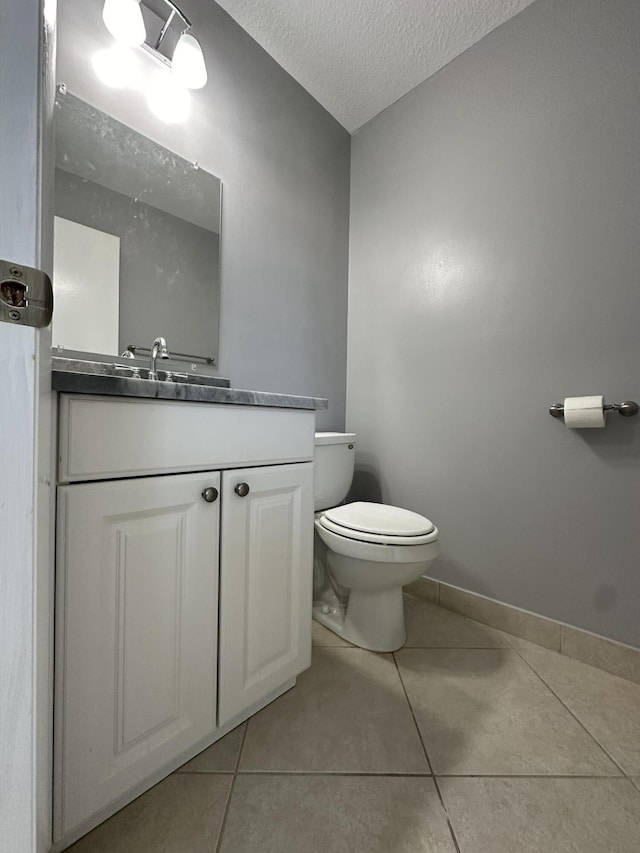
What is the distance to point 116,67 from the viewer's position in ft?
3.40

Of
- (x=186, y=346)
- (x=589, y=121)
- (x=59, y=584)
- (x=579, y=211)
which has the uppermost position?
(x=589, y=121)

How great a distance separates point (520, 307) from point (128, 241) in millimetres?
1391

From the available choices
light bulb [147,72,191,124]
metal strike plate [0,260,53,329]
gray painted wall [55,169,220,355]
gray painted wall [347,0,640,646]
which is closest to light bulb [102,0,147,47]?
light bulb [147,72,191,124]

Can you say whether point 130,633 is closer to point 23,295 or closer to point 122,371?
point 23,295

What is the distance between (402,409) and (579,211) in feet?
3.08

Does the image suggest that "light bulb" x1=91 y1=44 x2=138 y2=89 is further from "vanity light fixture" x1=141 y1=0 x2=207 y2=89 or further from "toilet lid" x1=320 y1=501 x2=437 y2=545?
"toilet lid" x1=320 y1=501 x2=437 y2=545

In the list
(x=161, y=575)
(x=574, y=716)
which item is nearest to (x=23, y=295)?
(x=161, y=575)

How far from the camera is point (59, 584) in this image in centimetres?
52

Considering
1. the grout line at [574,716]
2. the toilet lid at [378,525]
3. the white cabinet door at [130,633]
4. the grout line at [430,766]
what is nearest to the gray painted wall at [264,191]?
the toilet lid at [378,525]

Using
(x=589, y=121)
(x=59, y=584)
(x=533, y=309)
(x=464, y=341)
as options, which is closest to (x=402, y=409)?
(x=464, y=341)

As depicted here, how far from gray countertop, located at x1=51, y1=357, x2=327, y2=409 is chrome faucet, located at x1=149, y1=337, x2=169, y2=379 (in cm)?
11

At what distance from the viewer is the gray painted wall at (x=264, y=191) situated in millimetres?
1118

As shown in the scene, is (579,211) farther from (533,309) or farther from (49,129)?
(49,129)

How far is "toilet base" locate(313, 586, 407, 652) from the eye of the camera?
1.15m
